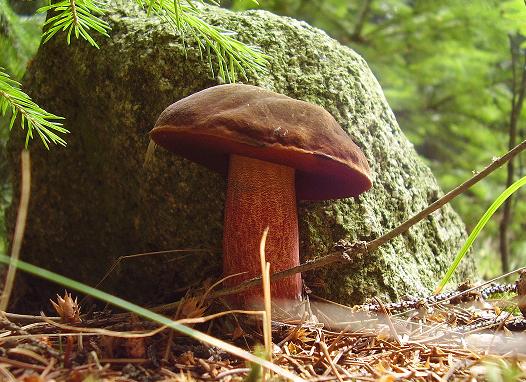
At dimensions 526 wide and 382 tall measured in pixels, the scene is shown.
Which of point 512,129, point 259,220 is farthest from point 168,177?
point 512,129

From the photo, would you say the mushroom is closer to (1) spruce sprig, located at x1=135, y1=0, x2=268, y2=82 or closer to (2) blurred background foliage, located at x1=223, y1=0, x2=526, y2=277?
(1) spruce sprig, located at x1=135, y1=0, x2=268, y2=82

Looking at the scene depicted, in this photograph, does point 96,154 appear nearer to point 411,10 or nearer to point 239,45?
point 239,45

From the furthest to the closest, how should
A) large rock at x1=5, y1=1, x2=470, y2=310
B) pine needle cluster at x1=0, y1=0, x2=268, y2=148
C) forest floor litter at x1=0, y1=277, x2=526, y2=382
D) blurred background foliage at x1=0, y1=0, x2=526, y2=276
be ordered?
blurred background foliage at x1=0, y1=0, x2=526, y2=276 < large rock at x1=5, y1=1, x2=470, y2=310 < pine needle cluster at x1=0, y1=0, x2=268, y2=148 < forest floor litter at x1=0, y1=277, x2=526, y2=382

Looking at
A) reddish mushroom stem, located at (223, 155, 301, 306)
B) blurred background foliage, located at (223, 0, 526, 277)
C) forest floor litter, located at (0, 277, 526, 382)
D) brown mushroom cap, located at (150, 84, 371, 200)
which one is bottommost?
forest floor litter, located at (0, 277, 526, 382)

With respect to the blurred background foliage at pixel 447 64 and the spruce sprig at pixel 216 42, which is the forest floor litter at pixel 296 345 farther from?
the blurred background foliage at pixel 447 64

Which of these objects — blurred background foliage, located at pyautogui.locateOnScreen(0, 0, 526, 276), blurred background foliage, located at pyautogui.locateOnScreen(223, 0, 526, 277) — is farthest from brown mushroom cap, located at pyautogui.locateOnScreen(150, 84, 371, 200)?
blurred background foliage, located at pyautogui.locateOnScreen(223, 0, 526, 277)

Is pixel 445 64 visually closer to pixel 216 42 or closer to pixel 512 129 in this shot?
pixel 512 129
